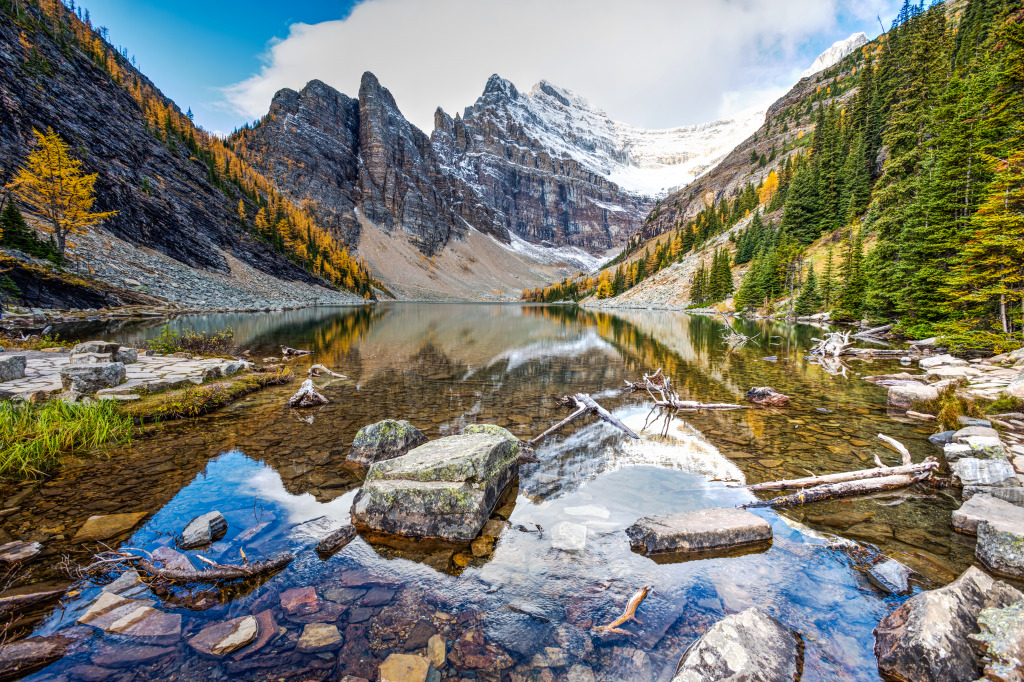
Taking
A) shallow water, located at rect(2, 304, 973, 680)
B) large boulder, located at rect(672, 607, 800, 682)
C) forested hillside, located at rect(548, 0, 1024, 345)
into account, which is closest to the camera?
large boulder, located at rect(672, 607, 800, 682)

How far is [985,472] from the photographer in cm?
674

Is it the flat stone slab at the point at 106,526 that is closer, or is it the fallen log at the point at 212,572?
the fallen log at the point at 212,572

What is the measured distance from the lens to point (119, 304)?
4228 centimetres

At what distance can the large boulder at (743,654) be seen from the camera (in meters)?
3.39

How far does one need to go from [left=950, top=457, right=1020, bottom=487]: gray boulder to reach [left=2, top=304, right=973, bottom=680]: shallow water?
1.88 ft

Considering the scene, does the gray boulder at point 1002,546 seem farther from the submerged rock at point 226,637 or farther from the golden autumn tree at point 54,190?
the golden autumn tree at point 54,190

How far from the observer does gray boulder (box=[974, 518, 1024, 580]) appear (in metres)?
4.82

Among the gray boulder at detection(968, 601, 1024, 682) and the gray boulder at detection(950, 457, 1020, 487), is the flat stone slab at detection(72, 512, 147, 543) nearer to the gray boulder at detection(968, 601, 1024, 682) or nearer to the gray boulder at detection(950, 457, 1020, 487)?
the gray boulder at detection(968, 601, 1024, 682)

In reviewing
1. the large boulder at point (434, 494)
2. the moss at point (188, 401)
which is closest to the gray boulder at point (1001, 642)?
the large boulder at point (434, 494)

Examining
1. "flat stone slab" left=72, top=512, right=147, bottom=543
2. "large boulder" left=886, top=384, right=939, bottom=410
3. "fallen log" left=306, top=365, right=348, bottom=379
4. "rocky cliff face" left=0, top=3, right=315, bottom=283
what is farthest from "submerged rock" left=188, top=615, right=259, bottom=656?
"rocky cliff face" left=0, top=3, right=315, bottom=283

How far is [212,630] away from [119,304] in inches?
2202

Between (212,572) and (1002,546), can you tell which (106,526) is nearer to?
(212,572)

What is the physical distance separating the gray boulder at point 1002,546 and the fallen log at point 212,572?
9403 mm

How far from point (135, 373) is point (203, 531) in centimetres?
1123
